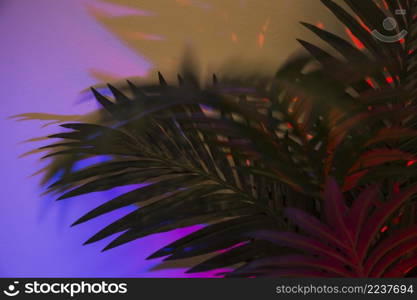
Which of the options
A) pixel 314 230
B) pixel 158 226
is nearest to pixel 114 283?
pixel 158 226

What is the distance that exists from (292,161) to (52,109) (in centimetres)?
77

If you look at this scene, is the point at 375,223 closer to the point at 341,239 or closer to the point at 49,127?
the point at 341,239

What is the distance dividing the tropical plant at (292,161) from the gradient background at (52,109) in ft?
0.76

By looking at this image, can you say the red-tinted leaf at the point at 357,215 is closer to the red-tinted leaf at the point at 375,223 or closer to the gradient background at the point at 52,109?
the red-tinted leaf at the point at 375,223

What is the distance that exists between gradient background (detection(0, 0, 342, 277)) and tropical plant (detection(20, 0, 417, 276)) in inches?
9.1

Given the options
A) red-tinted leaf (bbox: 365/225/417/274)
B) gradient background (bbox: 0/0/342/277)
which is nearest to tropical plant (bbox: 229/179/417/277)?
red-tinted leaf (bbox: 365/225/417/274)

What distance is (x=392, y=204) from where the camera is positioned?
718mm

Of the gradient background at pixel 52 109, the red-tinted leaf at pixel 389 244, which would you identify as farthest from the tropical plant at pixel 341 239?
the gradient background at pixel 52 109

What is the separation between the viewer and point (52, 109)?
1.31 metres

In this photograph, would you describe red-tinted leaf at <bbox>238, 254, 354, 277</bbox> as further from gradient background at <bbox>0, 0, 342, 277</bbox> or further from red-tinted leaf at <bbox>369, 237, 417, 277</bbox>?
gradient background at <bbox>0, 0, 342, 277</bbox>

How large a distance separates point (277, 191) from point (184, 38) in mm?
546

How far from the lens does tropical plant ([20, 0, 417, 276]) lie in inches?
27.5

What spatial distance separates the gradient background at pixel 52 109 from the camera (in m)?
1.30

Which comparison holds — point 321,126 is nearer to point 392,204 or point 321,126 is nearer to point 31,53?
point 392,204
